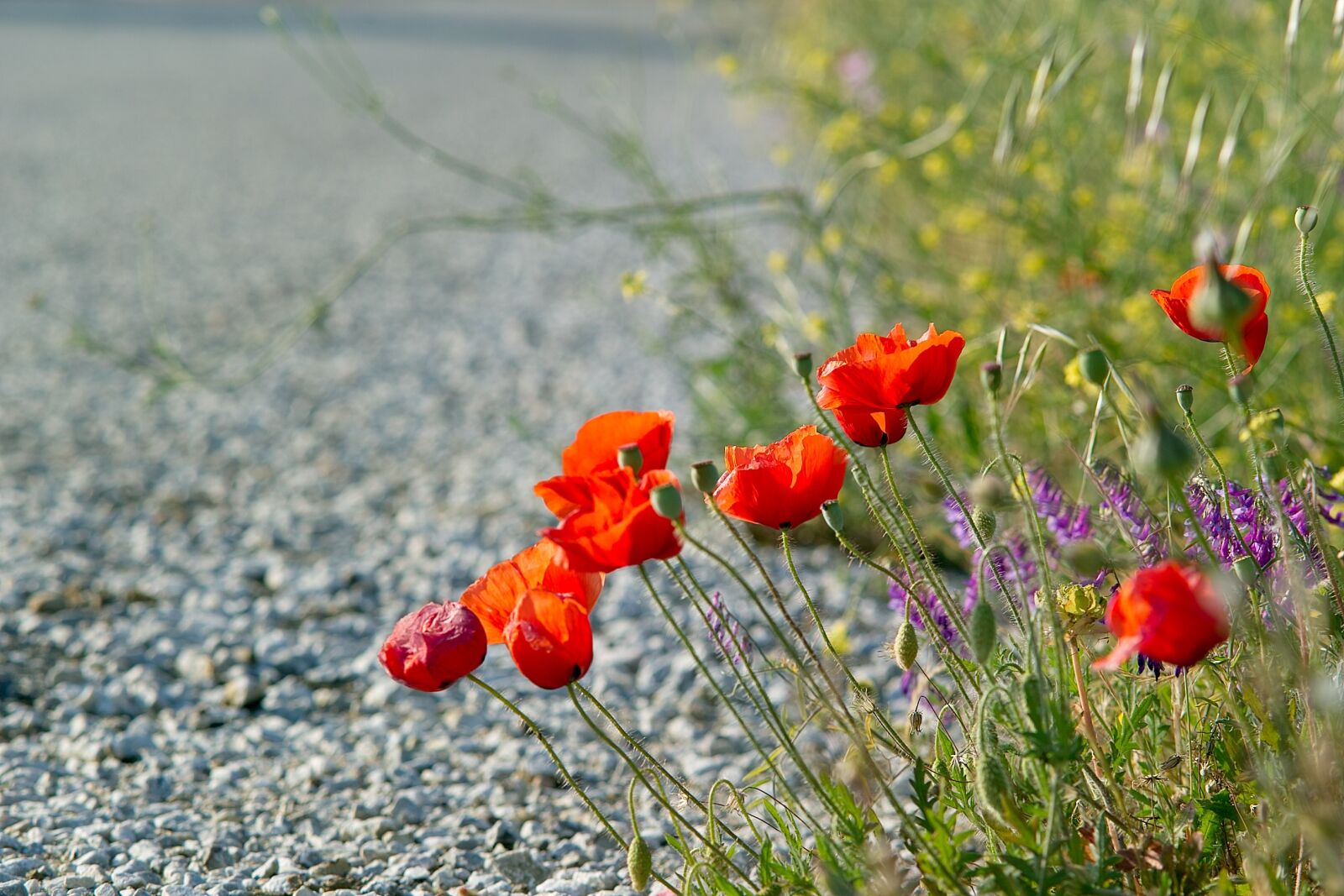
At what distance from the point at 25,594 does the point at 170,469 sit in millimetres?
943

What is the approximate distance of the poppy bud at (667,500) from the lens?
104 cm

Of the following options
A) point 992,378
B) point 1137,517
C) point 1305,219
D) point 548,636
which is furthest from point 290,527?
point 1305,219

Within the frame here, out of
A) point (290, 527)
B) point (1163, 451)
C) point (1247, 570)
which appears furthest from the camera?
point (290, 527)

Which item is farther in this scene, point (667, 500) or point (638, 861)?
point (638, 861)

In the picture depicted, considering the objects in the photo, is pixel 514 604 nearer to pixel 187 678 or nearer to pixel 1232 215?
pixel 187 678

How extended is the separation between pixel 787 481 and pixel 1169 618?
15.0 inches

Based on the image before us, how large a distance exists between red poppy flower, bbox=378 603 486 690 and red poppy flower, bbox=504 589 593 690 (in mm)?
49

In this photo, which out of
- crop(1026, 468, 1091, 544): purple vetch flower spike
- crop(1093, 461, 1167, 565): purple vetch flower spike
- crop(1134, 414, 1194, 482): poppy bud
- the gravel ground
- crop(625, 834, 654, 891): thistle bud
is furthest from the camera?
the gravel ground

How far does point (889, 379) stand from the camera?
1.19 meters

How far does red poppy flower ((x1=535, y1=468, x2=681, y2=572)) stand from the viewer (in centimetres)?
110

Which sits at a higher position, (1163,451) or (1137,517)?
(1137,517)

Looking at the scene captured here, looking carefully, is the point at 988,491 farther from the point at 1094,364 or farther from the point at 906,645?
the point at 906,645

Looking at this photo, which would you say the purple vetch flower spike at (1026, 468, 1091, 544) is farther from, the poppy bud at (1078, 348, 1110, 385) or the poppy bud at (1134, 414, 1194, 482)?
the poppy bud at (1134, 414, 1194, 482)

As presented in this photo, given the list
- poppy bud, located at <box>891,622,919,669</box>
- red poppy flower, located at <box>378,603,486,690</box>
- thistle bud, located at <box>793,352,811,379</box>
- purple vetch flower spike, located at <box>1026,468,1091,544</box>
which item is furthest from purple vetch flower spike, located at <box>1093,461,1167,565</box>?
red poppy flower, located at <box>378,603,486,690</box>
